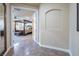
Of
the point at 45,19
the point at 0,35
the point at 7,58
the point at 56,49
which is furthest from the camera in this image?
the point at 45,19

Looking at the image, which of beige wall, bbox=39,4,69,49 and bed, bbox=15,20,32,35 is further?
bed, bbox=15,20,32,35

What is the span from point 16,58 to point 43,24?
12.7 ft

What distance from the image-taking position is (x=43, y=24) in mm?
5391

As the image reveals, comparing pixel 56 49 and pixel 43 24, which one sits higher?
pixel 43 24

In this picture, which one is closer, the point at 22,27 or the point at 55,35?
the point at 55,35

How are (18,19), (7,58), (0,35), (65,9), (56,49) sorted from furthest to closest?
(18,19) < (56,49) < (65,9) < (0,35) < (7,58)

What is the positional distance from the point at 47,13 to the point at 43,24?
501mm

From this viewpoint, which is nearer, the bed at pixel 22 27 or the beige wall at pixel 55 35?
the beige wall at pixel 55 35

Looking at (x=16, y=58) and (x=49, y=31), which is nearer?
(x=16, y=58)

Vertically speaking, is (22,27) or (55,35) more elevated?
(22,27)

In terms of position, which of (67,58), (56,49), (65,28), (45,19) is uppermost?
(45,19)

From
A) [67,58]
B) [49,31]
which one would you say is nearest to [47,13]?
[49,31]

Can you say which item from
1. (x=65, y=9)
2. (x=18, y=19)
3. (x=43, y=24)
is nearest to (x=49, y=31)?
(x=43, y=24)

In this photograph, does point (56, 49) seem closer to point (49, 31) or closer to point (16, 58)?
point (49, 31)
